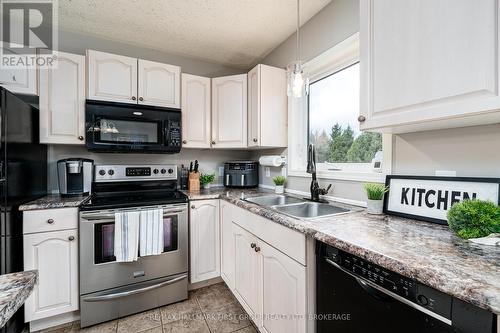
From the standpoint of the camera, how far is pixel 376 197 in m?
1.25

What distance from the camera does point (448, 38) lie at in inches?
32.2

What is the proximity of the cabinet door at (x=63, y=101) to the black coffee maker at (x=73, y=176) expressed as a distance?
0.62 feet

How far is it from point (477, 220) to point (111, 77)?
2.51 metres

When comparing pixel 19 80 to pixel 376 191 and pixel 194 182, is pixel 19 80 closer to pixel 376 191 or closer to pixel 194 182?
pixel 194 182

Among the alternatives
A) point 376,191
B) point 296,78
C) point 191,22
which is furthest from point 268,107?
point 376,191

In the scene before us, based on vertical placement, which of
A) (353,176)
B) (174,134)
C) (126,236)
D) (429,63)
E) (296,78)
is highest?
(296,78)

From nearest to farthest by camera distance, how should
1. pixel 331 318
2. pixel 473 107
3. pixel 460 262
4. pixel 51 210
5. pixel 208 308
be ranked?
1. pixel 460 262
2. pixel 473 107
3. pixel 331 318
4. pixel 51 210
5. pixel 208 308

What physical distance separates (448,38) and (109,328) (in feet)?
8.31

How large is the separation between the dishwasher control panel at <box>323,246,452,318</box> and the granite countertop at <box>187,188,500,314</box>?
5 centimetres

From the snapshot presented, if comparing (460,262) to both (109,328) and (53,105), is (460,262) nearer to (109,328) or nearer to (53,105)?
(109,328)

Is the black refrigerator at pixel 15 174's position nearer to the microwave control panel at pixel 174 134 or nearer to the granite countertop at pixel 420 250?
the microwave control panel at pixel 174 134

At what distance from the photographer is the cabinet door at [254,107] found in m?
2.13

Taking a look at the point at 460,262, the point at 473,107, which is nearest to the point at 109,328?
the point at 460,262

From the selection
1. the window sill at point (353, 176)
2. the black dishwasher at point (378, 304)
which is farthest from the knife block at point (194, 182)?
the black dishwasher at point (378, 304)
